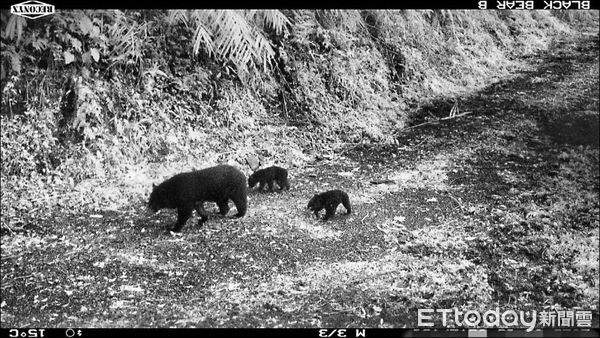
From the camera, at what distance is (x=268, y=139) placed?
413 cm

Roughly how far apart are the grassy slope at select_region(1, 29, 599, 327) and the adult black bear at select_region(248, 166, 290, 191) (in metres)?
0.11

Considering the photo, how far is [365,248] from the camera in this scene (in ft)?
10.2

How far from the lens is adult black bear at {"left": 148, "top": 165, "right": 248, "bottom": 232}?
3.45 m

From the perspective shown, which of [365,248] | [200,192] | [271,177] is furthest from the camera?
[271,177]

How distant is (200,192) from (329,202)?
1031 mm

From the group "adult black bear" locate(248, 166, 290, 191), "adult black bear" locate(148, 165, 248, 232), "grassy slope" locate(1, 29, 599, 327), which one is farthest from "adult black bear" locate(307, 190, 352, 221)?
"adult black bear" locate(148, 165, 248, 232)

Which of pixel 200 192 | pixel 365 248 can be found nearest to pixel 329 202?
pixel 365 248

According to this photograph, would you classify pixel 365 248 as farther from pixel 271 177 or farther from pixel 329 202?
pixel 271 177

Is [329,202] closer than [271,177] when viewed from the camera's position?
Yes

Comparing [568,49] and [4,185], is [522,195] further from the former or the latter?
[4,185]

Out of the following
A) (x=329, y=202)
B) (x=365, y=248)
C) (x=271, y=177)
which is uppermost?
(x=271, y=177)

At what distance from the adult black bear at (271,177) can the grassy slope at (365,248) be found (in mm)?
114

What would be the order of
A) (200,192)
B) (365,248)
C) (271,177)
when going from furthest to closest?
(271,177) → (200,192) → (365,248)

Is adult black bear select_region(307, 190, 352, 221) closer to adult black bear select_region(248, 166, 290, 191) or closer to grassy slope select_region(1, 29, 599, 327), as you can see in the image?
grassy slope select_region(1, 29, 599, 327)
